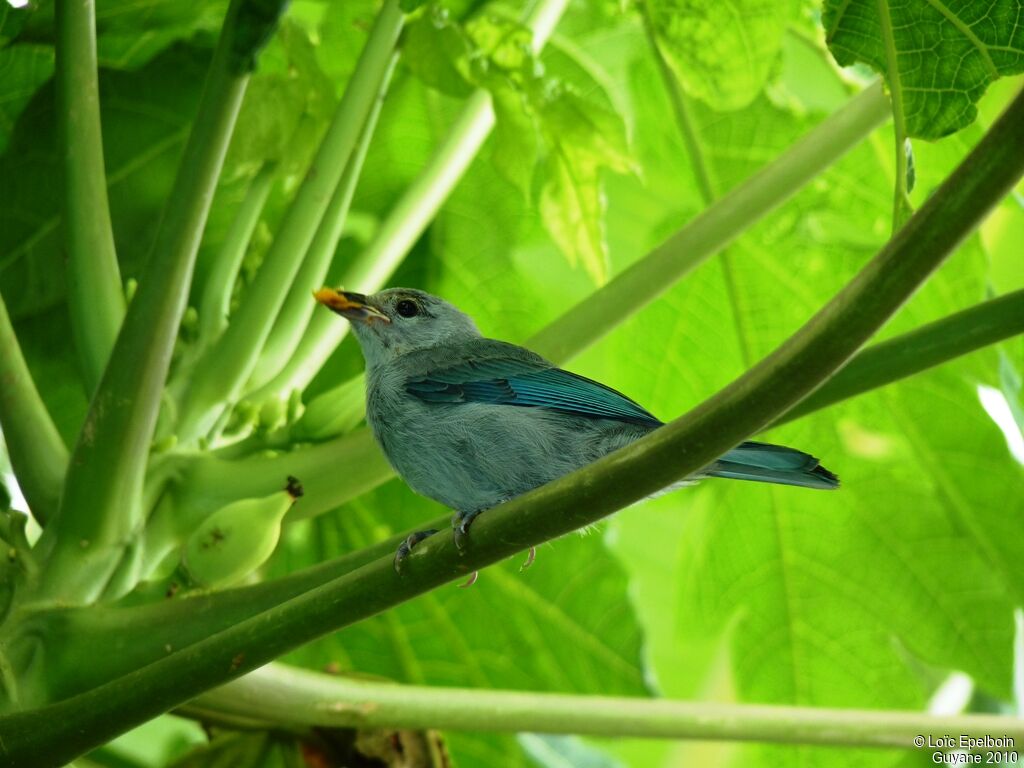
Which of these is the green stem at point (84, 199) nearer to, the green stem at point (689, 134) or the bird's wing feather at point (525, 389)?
the bird's wing feather at point (525, 389)

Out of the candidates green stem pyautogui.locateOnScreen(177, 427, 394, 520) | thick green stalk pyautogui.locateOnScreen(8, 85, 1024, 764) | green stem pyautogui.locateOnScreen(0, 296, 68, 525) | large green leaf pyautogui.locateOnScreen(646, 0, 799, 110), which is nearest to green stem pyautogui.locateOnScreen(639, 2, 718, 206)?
large green leaf pyautogui.locateOnScreen(646, 0, 799, 110)

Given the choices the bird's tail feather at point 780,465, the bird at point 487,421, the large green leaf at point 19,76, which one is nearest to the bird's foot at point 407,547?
the bird at point 487,421

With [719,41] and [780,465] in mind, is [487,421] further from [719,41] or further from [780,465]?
[719,41]

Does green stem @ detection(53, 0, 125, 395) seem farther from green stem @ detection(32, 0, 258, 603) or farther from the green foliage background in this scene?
the green foliage background

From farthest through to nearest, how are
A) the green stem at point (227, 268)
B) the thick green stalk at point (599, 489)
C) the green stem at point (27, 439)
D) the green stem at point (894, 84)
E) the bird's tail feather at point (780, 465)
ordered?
the green stem at point (227, 268), the green stem at point (27, 439), the green stem at point (894, 84), the bird's tail feather at point (780, 465), the thick green stalk at point (599, 489)

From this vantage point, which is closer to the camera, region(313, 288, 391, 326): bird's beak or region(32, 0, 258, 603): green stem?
region(32, 0, 258, 603): green stem

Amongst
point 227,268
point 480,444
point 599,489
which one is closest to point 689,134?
point 227,268

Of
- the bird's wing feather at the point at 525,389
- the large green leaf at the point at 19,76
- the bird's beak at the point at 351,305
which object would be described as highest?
the large green leaf at the point at 19,76
